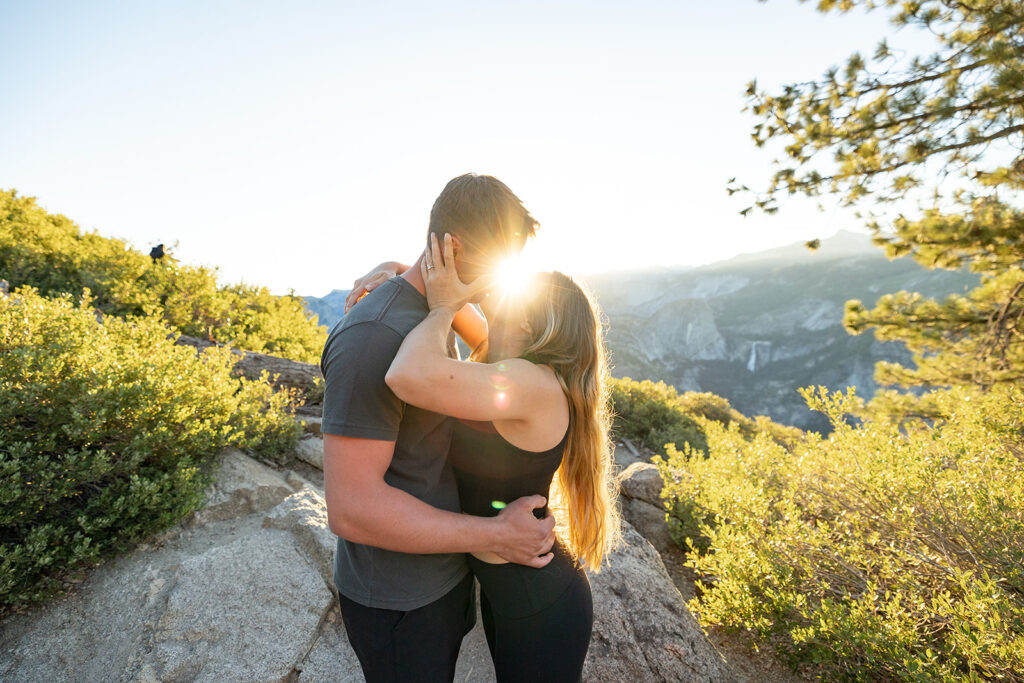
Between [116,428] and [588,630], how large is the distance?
3.54 metres

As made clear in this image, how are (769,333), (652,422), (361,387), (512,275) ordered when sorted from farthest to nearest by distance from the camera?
(769,333)
(652,422)
(512,275)
(361,387)

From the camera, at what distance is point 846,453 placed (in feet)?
12.9

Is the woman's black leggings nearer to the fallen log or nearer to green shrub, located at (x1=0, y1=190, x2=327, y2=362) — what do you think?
the fallen log

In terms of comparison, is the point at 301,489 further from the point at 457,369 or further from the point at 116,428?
the point at 457,369

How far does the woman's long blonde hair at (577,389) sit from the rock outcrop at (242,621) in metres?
1.47

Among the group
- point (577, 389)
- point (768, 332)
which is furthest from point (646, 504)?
point (768, 332)

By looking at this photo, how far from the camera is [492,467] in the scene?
1.68 meters

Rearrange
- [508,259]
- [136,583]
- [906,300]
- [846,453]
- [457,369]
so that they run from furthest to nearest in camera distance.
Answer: [906,300], [846,453], [136,583], [508,259], [457,369]

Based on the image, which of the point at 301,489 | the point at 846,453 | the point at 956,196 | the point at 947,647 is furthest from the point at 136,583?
the point at 956,196

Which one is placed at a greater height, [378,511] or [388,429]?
[388,429]

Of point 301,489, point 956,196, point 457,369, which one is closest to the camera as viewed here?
point 457,369

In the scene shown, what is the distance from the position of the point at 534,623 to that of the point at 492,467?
558mm

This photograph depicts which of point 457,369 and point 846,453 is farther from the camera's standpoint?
point 846,453

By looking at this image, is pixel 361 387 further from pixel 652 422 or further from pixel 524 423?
pixel 652 422
